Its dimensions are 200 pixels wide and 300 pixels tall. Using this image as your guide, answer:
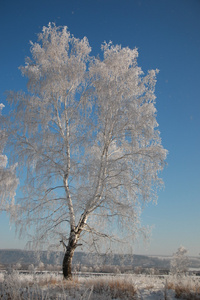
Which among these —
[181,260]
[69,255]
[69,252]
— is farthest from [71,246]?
[181,260]

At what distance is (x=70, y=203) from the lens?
959 cm

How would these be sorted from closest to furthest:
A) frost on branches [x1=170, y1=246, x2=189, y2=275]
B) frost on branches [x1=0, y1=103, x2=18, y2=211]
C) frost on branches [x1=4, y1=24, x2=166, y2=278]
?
frost on branches [x1=4, y1=24, x2=166, y2=278] → frost on branches [x1=0, y1=103, x2=18, y2=211] → frost on branches [x1=170, y1=246, x2=189, y2=275]

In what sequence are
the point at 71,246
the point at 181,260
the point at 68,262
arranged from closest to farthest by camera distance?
the point at 68,262 → the point at 71,246 → the point at 181,260

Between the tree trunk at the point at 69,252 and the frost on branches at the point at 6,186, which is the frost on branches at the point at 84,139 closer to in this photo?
the tree trunk at the point at 69,252

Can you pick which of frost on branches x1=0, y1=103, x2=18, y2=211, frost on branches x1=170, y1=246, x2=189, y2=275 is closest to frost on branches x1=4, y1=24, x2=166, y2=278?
frost on branches x1=0, y1=103, x2=18, y2=211

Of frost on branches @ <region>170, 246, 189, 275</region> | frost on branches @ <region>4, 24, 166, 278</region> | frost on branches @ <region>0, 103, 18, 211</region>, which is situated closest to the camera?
frost on branches @ <region>4, 24, 166, 278</region>

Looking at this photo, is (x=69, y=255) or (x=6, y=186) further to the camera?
(x=6, y=186)

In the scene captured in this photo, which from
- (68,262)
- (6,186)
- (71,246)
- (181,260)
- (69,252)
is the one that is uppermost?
(6,186)

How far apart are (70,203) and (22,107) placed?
176 inches

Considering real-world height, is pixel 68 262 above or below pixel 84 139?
A: below

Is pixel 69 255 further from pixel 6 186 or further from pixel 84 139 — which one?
pixel 6 186

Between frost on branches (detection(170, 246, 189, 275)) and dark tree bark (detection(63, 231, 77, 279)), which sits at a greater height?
dark tree bark (detection(63, 231, 77, 279))

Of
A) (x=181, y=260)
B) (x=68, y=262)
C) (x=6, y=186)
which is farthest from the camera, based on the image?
(x=181, y=260)

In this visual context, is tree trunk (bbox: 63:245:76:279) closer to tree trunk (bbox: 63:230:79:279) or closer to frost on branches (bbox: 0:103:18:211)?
tree trunk (bbox: 63:230:79:279)
